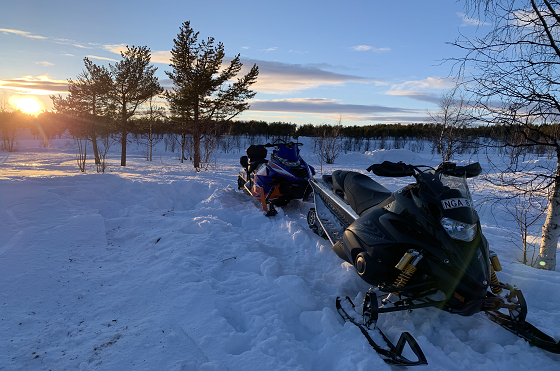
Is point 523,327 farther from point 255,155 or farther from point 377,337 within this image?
point 255,155

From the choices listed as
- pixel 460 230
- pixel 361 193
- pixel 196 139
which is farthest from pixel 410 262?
pixel 196 139

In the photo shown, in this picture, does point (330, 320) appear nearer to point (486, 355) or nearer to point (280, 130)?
point (486, 355)

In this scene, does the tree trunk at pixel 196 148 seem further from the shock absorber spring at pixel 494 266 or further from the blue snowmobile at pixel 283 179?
the shock absorber spring at pixel 494 266

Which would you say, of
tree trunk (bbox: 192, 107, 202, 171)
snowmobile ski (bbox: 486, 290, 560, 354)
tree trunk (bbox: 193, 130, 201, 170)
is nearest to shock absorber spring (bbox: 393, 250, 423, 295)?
snowmobile ski (bbox: 486, 290, 560, 354)

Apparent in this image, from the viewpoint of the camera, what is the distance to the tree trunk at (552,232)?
148 inches

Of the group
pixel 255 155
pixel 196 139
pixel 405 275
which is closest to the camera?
pixel 405 275

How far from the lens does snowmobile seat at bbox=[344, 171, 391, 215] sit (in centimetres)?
330

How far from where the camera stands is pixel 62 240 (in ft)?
12.1

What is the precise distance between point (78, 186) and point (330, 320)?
574 centimetres

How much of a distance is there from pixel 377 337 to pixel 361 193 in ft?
5.26

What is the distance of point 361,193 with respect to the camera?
3496 millimetres

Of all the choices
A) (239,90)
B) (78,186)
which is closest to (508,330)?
(78,186)

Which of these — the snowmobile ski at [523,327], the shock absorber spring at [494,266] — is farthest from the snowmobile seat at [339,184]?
the snowmobile ski at [523,327]

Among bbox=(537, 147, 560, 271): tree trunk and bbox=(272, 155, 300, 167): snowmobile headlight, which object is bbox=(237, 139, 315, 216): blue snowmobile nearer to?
bbox=(272, 155, 300, 167): snowmobile headlight
